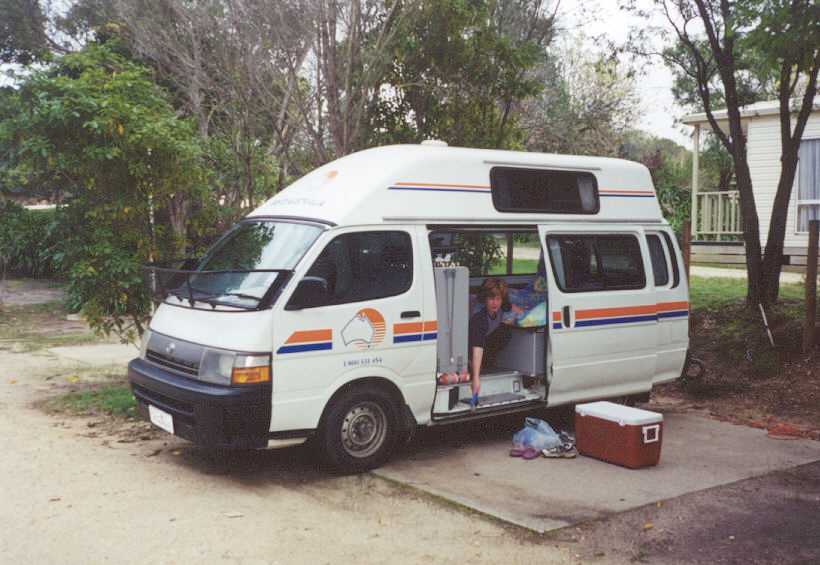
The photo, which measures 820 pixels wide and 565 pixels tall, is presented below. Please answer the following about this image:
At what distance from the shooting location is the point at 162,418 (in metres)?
6.78

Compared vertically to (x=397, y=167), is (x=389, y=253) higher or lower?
lower

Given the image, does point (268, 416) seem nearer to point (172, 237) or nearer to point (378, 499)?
point (378, 499)

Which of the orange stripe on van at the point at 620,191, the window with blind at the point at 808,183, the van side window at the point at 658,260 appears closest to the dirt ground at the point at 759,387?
the van side window at the point at 658,260

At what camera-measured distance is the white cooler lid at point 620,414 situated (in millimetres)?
7109

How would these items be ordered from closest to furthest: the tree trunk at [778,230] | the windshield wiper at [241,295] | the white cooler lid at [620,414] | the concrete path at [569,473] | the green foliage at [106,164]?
the concrete path at [569,473], the windshield wiper at [241,295], the white cooler lid at [620,414], the green foliage at [106,164], the tree trunk at [778,230]

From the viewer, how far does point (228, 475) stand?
6871 mm

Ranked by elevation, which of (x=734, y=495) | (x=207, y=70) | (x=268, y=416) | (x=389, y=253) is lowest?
(x=734, y=495)

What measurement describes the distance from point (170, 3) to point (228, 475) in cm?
1021

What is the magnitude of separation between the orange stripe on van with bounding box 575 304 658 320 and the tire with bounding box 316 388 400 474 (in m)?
2.21

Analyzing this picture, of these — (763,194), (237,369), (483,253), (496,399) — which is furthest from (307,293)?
(763,194)

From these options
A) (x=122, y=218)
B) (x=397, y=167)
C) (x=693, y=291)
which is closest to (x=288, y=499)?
(x=397, y=167)

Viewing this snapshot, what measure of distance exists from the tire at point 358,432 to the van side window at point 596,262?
219 centimetres

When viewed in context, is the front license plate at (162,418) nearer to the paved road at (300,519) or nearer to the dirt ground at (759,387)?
the paved road at (300,519)

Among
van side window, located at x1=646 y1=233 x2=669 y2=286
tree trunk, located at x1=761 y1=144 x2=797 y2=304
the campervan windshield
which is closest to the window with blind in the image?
tree trunk, located at x1=761 y1=144 x2=797 y2=304
